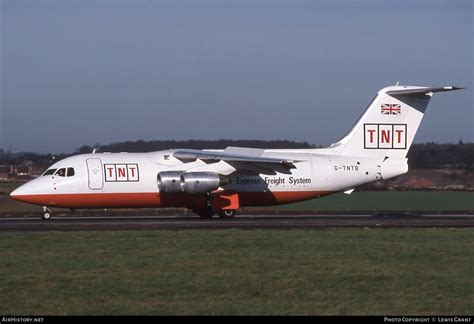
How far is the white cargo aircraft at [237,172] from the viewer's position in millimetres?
34562

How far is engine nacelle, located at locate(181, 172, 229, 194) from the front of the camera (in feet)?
112

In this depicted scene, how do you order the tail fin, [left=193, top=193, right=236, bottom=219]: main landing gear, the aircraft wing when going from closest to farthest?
1. the aircraft wing
2. [left=193, top=193, right=236, bottom=219]: main landing gear
3. the tail fin

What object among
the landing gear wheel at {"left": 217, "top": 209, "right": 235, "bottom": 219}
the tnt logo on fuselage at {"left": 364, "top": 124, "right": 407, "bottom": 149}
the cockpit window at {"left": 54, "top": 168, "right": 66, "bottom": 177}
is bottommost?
the landing gear wheel at {"left": 217, "top": 209, "right": 235, "bottom": 219}

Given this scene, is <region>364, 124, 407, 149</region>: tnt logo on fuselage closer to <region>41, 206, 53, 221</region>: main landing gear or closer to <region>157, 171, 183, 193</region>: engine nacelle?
<region>157, 171, 183, 193</region>: engine nacelle

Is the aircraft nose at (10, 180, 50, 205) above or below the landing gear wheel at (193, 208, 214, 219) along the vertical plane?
above

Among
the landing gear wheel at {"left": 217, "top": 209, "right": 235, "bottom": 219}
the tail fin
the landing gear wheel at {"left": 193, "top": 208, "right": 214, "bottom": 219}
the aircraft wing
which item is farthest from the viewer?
the tail fin

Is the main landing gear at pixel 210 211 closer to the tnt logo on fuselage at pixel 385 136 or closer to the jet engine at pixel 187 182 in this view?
the jet engine at pixel 187 182

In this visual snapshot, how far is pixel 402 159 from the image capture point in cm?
3788

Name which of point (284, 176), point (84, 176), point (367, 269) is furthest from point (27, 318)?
point (284, 176)

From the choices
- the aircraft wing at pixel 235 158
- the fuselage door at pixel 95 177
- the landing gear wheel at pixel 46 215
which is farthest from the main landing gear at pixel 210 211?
the landing gear wheel at pixel 46 215

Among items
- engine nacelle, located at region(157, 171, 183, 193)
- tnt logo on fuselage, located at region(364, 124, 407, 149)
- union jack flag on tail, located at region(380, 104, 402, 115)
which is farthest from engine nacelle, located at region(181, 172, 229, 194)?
union jack flag on tail, located at region(380, 104, 402, 115)

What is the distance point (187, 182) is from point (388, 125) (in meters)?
9.72

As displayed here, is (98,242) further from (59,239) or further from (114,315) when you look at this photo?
(114,315)

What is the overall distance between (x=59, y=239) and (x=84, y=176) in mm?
11661
